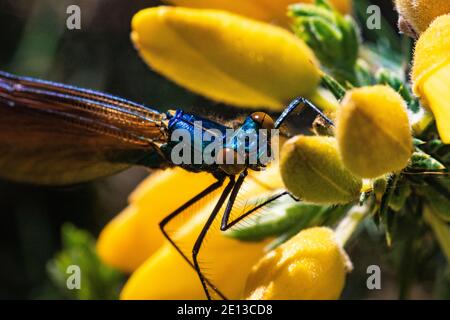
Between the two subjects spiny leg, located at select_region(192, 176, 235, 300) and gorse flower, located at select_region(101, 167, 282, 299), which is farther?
gorse flower, located at select_region(101, 167, 282, 299)

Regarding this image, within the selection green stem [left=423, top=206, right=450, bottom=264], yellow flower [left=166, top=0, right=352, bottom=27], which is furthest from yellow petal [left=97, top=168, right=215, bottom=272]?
green stem [left=423, top=206, right=450, bottom=264]

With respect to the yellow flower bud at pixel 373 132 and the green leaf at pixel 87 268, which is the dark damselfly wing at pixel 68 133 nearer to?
the green leaf at pixel 87 268

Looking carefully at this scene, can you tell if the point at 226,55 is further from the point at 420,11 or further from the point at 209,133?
the point at 420,11

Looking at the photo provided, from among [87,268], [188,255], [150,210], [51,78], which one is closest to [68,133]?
[150,210]
